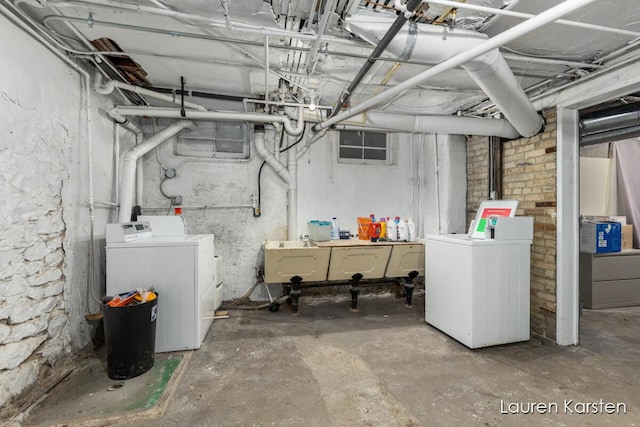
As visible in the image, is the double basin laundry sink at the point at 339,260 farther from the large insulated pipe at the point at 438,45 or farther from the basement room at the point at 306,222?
the large insulated pipe at the point at 438,45

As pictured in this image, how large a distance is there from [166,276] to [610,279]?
18.4 feet

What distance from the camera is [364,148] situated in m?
4.65

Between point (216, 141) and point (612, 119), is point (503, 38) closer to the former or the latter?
point (612, 119)

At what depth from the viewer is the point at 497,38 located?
1560 millimetres

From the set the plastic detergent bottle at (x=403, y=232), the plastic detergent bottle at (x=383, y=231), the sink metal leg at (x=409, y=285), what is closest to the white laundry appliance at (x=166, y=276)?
the plastic detergent bottle at (x=383, y=231)

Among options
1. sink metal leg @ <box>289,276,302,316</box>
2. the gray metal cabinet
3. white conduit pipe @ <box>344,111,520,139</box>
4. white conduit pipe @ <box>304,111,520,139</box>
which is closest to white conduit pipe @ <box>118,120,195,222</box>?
sink metal leg @ <box>289,276,302,316</box>

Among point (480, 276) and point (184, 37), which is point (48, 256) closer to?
point (184, 37)

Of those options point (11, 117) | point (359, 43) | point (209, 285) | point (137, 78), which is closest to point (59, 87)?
point (11, 117)

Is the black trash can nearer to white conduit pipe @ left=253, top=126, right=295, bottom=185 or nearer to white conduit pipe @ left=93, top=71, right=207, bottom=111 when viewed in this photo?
white conduit pipe @ left=93, top=71, right=207, bottom=111

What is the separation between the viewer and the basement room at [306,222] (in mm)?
1925

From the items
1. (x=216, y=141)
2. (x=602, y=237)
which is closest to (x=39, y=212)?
(x=216, y=141)

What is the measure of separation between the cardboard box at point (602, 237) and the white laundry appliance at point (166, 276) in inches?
198

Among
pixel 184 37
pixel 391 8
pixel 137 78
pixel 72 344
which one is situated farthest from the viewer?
pixel 137 78

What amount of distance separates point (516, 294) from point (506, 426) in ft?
4.68
